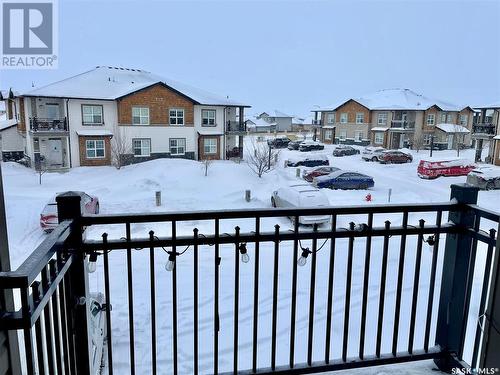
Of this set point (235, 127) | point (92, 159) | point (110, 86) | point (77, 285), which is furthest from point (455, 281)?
point (110, 86)

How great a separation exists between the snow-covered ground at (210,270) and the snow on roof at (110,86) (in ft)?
21.0

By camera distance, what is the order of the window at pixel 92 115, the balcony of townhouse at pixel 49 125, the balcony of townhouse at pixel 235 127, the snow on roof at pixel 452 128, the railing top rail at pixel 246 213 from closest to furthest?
1. the railing top rail at pixel 246 213
2. the balcony of townhouse at pixel 49 125
3. the window at pixel 92 115
4. the balcony of townhouse at pixel 235 127
5. the snow on roof at pixel 452 128

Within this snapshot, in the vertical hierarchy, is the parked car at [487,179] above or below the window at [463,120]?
below

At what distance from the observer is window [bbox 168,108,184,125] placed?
26719 millimetres

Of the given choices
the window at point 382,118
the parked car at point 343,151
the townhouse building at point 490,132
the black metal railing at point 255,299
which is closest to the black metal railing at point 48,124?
the black metal railing at point 255,299

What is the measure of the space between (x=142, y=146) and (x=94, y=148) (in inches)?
119

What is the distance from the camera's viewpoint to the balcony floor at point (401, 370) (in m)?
2.53

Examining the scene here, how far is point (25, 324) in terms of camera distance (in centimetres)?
127

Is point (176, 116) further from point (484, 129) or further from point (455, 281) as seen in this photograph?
point (455, 281)

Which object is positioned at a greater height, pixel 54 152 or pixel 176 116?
pixel 176 116

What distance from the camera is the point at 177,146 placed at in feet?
89.0

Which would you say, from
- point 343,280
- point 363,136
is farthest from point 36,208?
point 363,136

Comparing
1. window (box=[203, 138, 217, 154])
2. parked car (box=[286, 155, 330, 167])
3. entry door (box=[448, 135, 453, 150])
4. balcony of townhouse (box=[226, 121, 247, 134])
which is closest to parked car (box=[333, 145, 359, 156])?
parked car (box=[286, 155, 330, 167])
